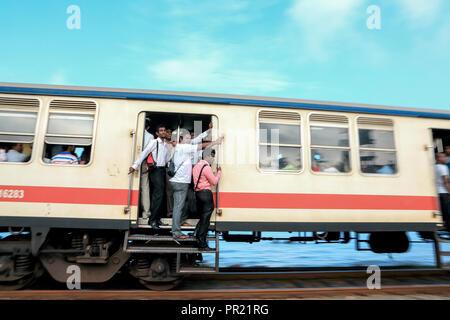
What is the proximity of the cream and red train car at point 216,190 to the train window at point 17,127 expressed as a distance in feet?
0.06

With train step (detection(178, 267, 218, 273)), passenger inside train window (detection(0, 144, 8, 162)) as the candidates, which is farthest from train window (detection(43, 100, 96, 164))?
train step (detection(178, 267, 218, 273))

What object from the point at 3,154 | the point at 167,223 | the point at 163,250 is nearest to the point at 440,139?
the point at 167,223

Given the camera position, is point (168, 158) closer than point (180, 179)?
No

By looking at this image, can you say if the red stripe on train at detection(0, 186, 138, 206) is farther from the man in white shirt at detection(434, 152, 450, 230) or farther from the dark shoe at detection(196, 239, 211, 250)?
the man in white shirt at detection(434, 152, 450, 230)

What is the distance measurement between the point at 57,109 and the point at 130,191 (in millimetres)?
2045

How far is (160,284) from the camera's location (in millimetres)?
5457

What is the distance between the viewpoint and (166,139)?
5977mm

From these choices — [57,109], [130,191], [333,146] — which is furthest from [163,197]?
[333,146]

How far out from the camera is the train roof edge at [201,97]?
17.6 ft

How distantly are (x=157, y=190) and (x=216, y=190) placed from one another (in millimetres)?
1104

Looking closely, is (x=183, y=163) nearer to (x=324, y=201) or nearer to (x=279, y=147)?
(x=279, y=147)

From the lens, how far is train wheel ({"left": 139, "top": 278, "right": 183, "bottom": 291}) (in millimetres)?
5418

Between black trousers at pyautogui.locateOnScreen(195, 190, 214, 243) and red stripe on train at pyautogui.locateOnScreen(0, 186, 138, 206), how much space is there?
4.04 feet
